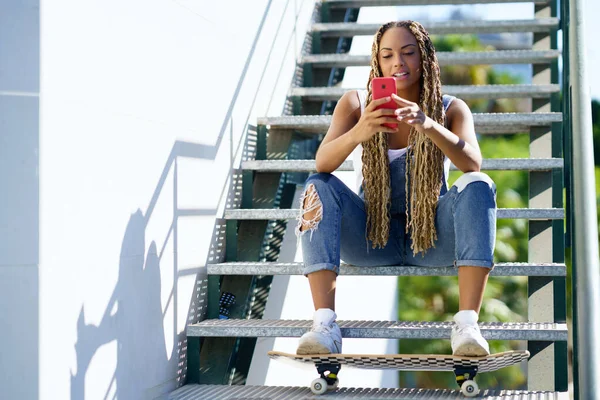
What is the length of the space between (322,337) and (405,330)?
350mm

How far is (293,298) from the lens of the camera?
411 centimetres

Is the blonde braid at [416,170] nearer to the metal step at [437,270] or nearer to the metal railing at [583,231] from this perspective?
the metal step at [437,270]

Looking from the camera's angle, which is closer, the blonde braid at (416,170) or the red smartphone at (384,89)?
the red smartphone at (384,89)

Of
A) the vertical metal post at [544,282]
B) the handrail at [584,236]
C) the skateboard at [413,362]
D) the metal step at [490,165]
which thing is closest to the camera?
the handrail at [584,236]

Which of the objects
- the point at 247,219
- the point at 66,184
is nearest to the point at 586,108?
the point at 66,184

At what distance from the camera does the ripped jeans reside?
252cm

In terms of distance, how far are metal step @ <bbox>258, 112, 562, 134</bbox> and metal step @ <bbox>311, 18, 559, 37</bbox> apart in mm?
740

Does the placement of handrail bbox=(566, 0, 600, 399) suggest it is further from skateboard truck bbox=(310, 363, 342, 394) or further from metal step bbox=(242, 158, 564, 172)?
metal step bbox=(242, 158, 564, 172)

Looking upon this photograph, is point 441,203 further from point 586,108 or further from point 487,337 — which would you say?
point 586,108

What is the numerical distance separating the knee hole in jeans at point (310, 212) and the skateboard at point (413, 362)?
1.25ft

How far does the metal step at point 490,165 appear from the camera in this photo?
3246mm
